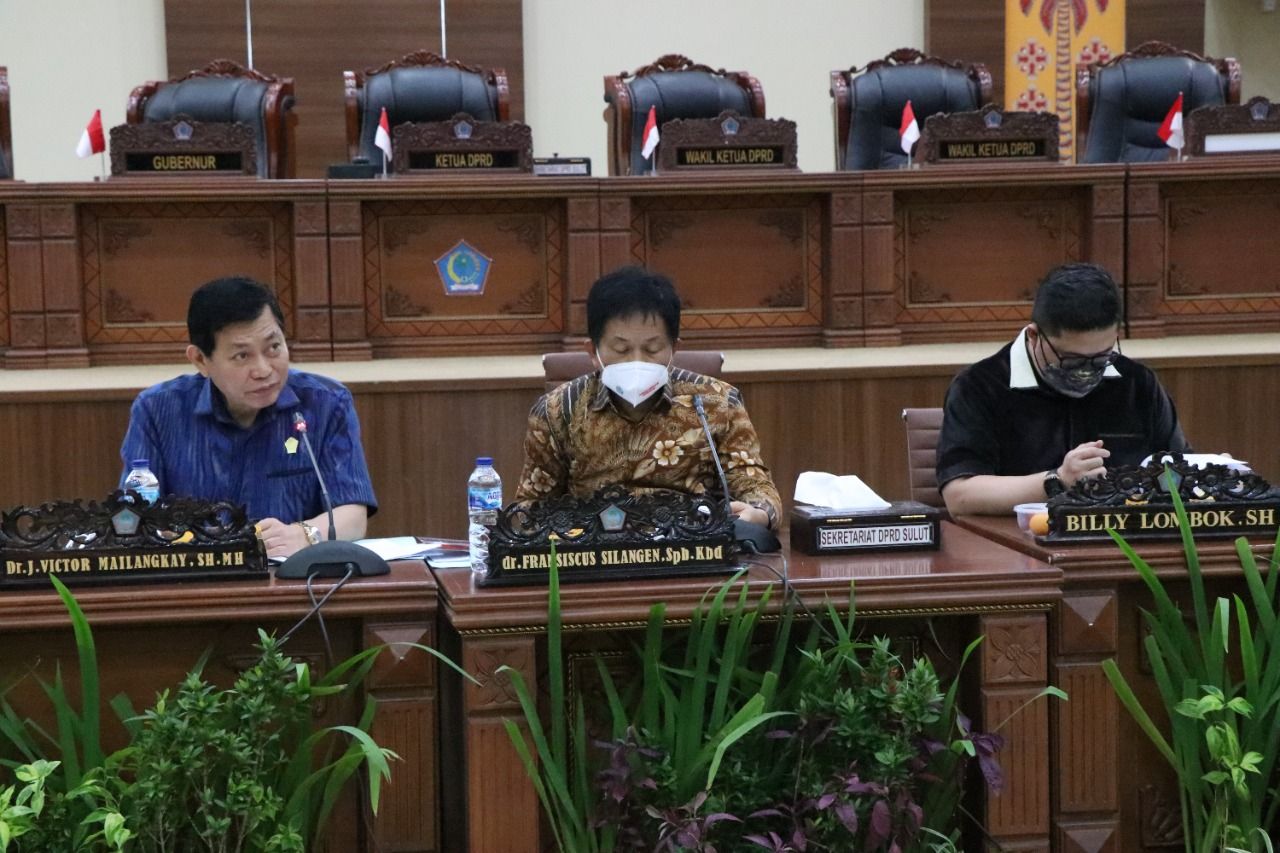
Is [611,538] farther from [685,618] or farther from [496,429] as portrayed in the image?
[496,429]

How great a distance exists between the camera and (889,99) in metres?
5.52

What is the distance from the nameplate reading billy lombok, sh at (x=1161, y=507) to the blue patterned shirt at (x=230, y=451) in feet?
3.93

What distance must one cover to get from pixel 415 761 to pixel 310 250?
9.42 ft

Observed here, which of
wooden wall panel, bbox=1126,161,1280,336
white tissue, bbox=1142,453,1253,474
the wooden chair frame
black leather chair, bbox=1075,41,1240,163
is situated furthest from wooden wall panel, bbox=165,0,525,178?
white tissue, bbox=1142,453,1253,474

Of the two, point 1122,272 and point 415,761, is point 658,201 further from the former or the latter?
point 415,761

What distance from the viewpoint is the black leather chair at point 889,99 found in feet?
18.0

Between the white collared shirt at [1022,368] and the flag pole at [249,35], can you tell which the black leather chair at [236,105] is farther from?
the white collared shirt at [1022,368]

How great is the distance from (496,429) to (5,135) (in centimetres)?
213

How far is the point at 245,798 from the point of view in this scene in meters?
1.76

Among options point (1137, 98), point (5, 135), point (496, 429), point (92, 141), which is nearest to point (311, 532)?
point (496, 429)

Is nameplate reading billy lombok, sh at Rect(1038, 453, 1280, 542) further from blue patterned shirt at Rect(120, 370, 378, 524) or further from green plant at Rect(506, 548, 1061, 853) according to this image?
blue patterned shirt at Rect(120, 370, 378, 524)

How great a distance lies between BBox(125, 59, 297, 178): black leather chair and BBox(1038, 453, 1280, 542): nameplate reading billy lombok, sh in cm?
368

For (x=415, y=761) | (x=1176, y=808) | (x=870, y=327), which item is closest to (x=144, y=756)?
(x=415, y=761)

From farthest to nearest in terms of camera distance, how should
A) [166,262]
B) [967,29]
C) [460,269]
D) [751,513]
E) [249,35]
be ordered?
[967,29]
[249,35]
[460,269]
[166,262]
[751,513]
